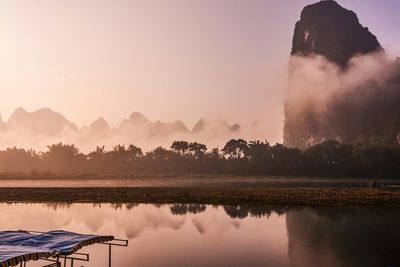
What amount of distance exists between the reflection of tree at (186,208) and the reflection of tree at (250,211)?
258cm

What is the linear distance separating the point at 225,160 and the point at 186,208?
11337cm

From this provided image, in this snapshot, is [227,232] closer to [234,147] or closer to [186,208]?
[186,208]

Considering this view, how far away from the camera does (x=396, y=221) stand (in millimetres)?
34812

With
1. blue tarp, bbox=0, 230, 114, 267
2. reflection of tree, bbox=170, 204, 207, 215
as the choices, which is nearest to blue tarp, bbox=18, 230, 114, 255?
blue tarp, bbox=0, 230, 114, 267

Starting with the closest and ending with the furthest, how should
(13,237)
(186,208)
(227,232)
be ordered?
1. (13,237)
2. (227,232)
3. (186,208)

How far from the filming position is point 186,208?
4584 cm

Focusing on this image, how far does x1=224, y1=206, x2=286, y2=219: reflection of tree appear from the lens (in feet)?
129

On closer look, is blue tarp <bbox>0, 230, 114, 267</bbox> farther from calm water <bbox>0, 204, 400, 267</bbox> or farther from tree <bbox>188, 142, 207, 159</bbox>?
tree <bbox>188, 142, 207, 159</bbox>

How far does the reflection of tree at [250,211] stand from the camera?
3924 centimetres

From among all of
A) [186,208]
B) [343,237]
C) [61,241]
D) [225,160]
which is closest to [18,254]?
[61,241]

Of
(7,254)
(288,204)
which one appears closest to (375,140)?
(288,204)

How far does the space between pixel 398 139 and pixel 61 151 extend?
416 feet

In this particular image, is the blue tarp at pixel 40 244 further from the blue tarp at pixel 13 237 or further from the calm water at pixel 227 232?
the calm water at pixel 227 232

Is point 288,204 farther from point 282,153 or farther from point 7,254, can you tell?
point 282,153
